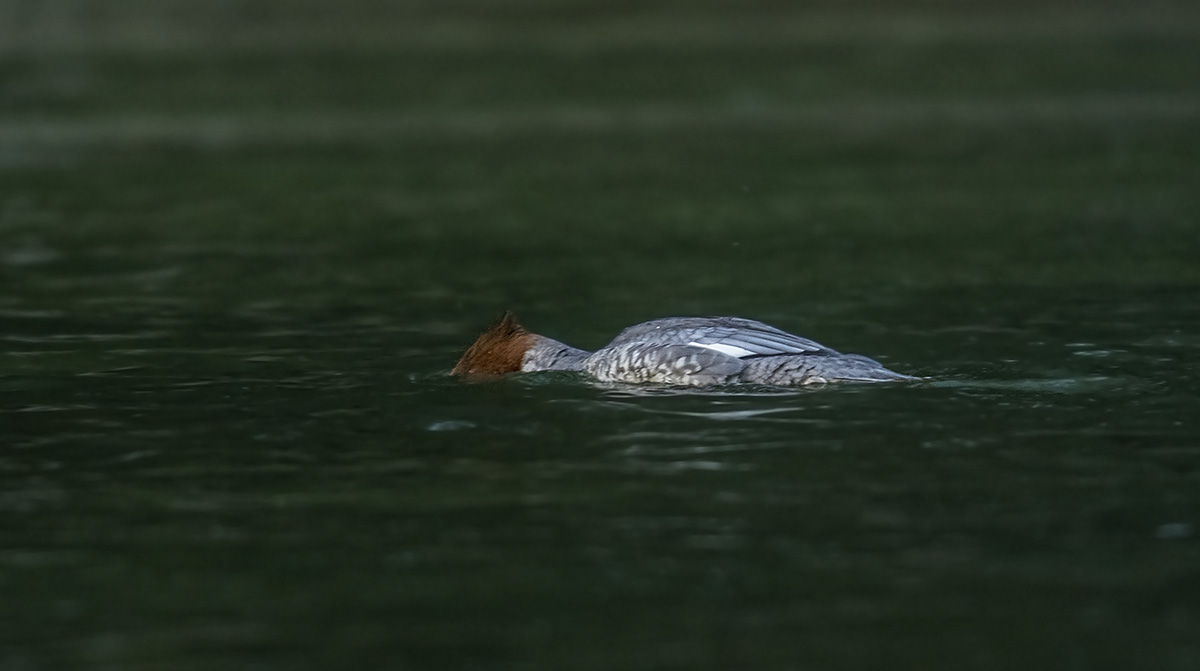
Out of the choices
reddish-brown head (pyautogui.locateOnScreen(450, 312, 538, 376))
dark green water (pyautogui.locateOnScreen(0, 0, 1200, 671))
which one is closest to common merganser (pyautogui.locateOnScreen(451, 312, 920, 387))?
reddish-brown head (pyautogui.locateOnScreen(450, 312, 538, 376))

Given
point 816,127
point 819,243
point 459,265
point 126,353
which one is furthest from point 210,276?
point 816,127

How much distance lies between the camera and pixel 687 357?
549 inches

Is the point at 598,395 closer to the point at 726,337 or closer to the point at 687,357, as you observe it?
the point at 687,357

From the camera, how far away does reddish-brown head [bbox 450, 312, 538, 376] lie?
14.6m

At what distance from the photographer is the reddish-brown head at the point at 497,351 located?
48.0 feet

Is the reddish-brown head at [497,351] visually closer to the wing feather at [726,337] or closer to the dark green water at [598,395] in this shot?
the dark green water at [598,395]

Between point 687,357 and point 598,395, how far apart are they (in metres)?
0.70

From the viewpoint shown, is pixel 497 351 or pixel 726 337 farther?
pixel 497 351

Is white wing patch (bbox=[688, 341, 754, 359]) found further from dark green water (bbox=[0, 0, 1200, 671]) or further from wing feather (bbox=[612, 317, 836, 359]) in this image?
dark green water (bbox=[0, 0, 1200, 671])

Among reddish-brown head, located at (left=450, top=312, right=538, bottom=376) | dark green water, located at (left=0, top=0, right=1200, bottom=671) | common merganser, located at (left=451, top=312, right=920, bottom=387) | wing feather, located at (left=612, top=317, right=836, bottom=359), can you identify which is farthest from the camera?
reddish-brown head, located at (left=450, top=312, right=538, bottom=376)

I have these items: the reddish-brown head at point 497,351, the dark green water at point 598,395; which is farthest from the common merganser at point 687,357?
the dark green water at point 598,395

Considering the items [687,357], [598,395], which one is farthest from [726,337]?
[598,395]

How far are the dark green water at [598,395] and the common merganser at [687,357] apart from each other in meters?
0.20

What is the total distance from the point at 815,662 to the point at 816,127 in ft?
87.3
